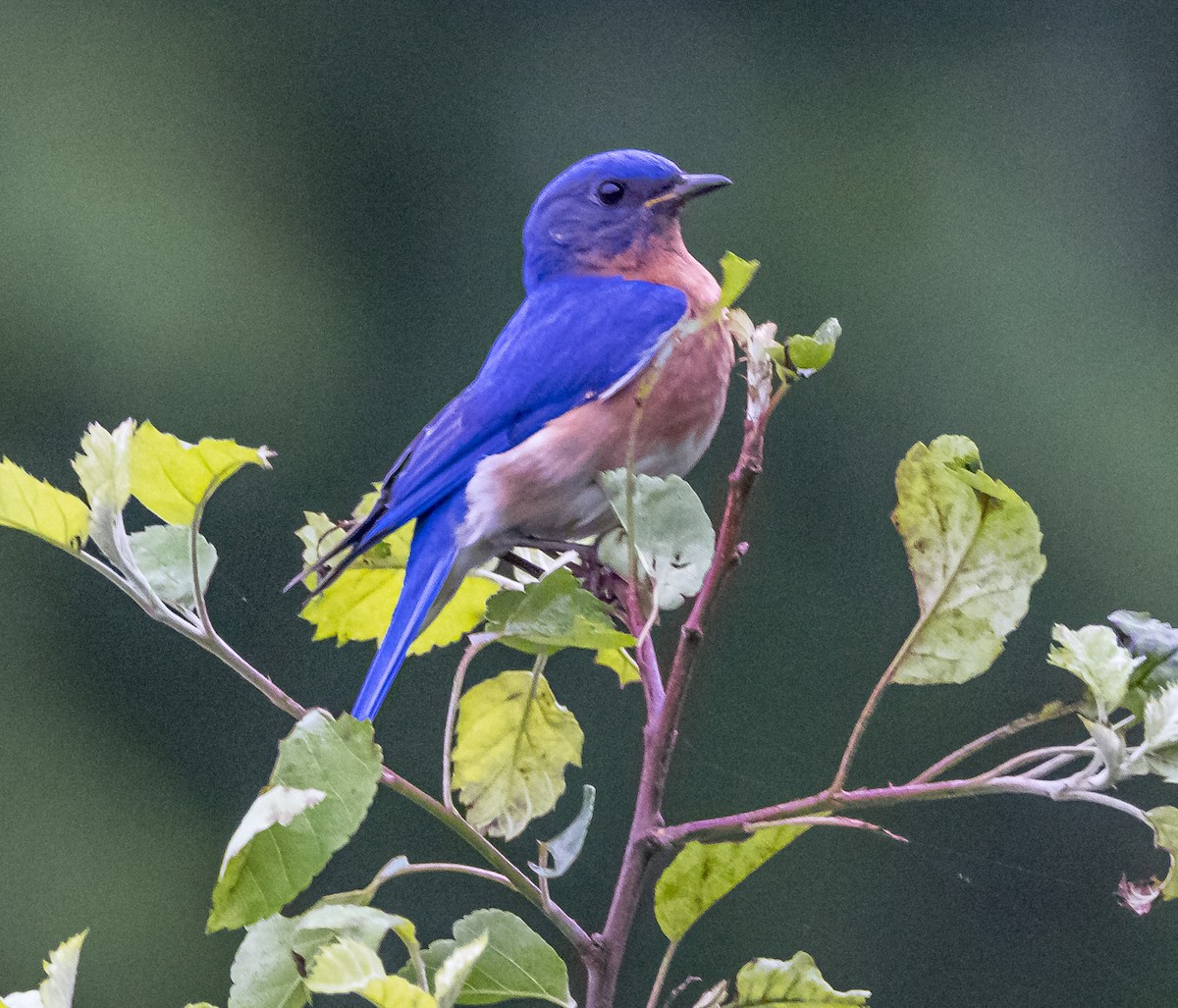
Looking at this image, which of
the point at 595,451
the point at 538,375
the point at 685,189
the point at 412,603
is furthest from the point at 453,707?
the point at 685,189

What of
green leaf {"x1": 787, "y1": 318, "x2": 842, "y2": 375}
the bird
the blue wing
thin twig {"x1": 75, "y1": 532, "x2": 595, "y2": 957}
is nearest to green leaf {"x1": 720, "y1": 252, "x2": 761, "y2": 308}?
green leaf {"x1": 787, "y1": 318, "x2": 842, "y2": 375}

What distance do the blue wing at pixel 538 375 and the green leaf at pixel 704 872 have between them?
49 cm

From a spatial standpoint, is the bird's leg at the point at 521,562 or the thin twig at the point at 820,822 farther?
the bird's leg at the point at 521,562

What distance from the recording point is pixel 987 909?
371cm

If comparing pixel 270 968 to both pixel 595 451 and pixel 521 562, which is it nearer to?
pixel 521 562

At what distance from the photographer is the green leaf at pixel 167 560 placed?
32.6 inches

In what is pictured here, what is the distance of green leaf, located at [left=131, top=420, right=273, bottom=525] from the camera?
773 millimetres

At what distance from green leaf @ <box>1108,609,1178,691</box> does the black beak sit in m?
0.86

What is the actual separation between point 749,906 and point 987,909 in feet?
2.00

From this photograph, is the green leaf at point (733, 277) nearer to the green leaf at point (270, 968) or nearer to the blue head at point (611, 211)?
the green leaf at point (270, 968)

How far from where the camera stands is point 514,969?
0.76 metres

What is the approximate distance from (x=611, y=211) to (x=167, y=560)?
891 mm

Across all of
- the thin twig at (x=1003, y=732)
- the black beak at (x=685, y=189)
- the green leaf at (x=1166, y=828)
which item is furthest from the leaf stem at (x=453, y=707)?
the black beak at (x=685, y=189)

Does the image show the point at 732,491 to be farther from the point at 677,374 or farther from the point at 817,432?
the point at 817,432
